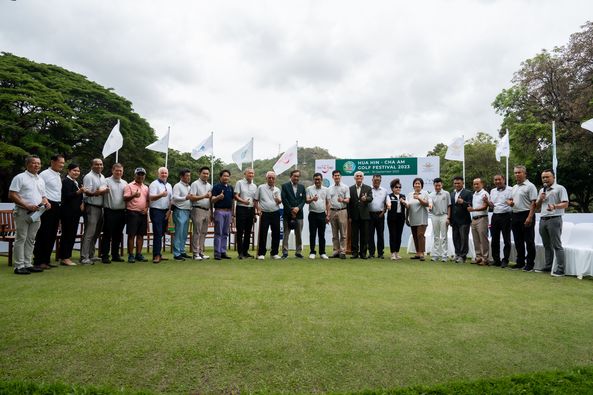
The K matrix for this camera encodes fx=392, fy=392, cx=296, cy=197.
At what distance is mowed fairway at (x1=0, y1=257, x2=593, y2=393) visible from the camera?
1.93 m

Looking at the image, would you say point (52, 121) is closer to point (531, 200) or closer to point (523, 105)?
point (531, 200)

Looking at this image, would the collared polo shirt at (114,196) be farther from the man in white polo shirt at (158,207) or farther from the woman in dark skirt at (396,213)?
the woman in dark skirt at (396,213)

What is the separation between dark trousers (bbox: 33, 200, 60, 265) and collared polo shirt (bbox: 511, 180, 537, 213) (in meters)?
6.95

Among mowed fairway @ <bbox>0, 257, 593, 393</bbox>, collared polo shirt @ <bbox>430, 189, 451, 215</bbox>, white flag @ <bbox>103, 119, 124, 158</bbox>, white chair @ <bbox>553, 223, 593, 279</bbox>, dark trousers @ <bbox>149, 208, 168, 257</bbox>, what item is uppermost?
white flag @ <bbox>103, 119, 124, 158</bbox>

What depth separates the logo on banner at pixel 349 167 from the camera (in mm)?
12008

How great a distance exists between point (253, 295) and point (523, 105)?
80.7 ft

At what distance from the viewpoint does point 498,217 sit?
6.74 m

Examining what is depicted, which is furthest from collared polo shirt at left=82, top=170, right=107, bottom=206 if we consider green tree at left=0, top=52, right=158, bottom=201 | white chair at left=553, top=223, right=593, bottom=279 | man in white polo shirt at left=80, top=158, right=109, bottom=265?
green tree at left=0, top=52, right=158, bottom=201

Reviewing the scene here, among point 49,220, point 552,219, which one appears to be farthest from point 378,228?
point 49,220

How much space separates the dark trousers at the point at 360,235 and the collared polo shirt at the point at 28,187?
16.0ft

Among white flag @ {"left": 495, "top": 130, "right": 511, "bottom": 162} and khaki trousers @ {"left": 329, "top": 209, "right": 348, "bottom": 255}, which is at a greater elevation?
white flag @ {"left": 495, "top": 130, "right": 511, "bottom": 162}

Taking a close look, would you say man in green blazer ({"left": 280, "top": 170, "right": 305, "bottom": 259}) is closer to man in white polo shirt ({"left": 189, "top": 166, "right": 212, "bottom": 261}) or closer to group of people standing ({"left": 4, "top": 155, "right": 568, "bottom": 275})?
group of people standing ({"left": 4, "top": 155, "right": 568, "bottom": 275})

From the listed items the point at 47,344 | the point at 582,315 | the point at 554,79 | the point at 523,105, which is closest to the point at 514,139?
the point at 523,105

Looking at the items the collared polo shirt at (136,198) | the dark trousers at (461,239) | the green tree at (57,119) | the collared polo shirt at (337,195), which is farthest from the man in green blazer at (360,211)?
the green tree at (57,119)
